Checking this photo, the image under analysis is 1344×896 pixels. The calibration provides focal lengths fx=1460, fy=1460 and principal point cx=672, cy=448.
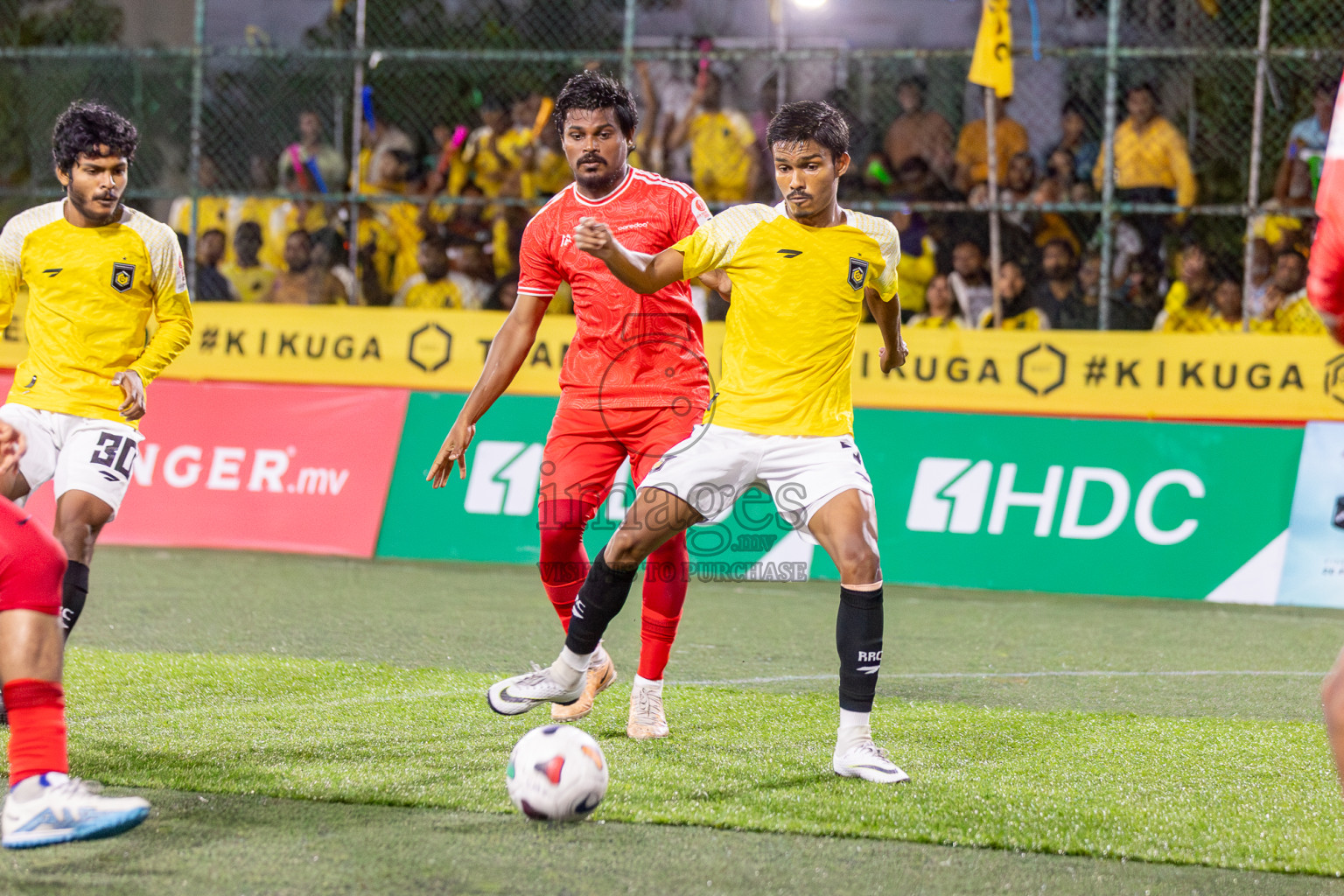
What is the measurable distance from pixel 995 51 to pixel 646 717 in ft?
23.7

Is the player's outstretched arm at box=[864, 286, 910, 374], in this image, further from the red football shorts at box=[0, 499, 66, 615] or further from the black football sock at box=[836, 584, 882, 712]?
the red football shorts at box=[0, 499, 66, 615]

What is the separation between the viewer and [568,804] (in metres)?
3.91

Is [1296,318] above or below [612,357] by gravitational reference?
below

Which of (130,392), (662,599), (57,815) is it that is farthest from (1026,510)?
(57,815)

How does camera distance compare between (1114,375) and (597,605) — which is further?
(1114,375)

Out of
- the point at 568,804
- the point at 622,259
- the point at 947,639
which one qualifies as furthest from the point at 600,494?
the point at 947,639

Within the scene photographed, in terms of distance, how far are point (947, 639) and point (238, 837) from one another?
476cm

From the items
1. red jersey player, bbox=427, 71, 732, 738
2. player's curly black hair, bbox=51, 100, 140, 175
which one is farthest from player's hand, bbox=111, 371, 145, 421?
red jersey player, bbox=427, 71, 732, 738

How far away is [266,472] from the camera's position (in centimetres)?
1065

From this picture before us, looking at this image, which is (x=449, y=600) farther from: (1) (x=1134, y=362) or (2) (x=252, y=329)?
(1) (x=1134, y=362)

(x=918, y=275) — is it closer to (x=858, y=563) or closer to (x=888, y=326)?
(x=888, y=326)

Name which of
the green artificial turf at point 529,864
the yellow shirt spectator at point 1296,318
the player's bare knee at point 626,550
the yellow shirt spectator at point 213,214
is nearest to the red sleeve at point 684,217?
the player's bare knee at point 626,550

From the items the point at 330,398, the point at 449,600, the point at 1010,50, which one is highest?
the point at 1010,50

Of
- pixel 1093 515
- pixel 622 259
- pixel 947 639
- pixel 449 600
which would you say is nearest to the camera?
pixel 622 259
